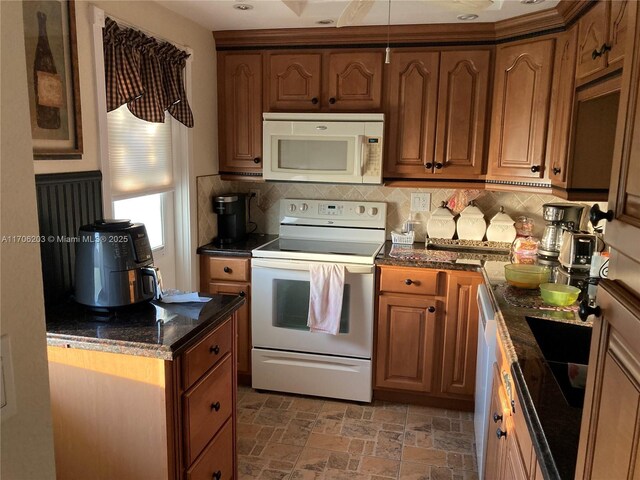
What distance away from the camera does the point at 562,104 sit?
2.61 meters

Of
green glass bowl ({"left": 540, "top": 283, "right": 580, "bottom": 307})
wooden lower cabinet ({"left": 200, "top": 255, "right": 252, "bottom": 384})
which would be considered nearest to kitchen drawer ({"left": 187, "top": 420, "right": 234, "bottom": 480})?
wooden lower cabinet ({"left": 200, "top": 255, "right": 252, "bottom": 384})

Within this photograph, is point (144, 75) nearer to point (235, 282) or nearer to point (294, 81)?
point (294, 81)

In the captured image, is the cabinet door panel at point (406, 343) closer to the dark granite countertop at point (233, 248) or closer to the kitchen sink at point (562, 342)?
the dark granite countertop at point (233, 248)

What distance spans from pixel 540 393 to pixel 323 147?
83.8 inches

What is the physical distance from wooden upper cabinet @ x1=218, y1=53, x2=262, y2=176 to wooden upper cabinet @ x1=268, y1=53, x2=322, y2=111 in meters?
0.10

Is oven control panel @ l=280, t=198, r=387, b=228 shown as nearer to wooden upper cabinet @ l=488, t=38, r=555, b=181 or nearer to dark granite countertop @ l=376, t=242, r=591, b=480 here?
wooden upper cabinet @ l=488, t=38, r=555, b=181

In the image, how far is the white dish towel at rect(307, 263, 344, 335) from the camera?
118 inches

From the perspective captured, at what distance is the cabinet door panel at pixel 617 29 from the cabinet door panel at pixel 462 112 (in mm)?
1153

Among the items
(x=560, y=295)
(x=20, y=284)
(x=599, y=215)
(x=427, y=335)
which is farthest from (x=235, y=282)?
(x=599, y=215)

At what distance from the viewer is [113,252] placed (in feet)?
6.01

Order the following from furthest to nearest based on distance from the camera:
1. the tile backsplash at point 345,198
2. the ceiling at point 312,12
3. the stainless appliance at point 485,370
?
the tile backsplash at point 345,198 → the ceiling at point 312,12 → the stainless appliance at point 485,370

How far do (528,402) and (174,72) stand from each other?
7.81ft

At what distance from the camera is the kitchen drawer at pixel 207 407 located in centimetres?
179

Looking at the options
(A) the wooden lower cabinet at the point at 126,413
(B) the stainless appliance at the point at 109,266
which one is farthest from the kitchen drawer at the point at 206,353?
(B) the stainless appliance at the point at 109,266
